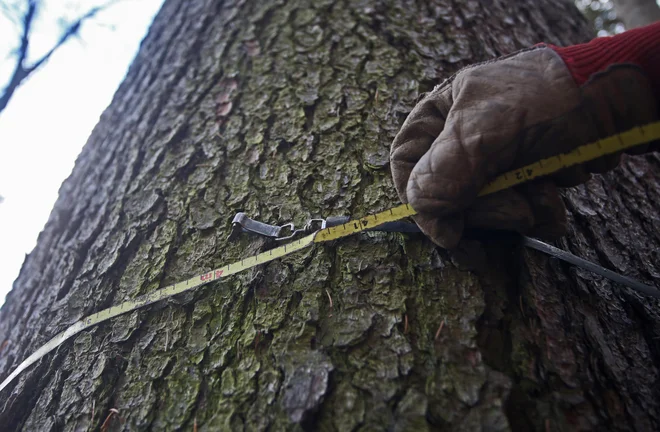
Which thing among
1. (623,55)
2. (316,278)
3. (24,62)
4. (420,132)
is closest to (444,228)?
(420,132)

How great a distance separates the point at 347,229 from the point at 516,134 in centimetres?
53

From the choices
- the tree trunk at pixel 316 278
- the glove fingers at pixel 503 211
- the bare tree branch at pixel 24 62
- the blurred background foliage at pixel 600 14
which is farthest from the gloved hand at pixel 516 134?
the blurred background foliage at pixel 600 14

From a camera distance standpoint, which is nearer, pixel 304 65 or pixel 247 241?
pixel 247 241

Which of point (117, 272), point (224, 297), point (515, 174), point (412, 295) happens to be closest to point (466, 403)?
point (412, 295)

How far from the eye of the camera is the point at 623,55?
38.1 inches

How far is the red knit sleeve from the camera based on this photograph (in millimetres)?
958

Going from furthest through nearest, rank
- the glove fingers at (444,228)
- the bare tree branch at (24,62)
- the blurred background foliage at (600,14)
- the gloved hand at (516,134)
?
the blurred background foliage at (600,14) → the bare tree branch at (24,62) → the glove fingers at (444,228) → the gloved hand at (516,134)

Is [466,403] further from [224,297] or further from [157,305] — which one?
[157,305]

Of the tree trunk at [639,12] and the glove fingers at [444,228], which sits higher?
the glove fingers at [444,228]

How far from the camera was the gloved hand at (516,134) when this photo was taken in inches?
37.6

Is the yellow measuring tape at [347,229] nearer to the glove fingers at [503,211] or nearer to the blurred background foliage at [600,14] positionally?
the glove fingers at [503,211]

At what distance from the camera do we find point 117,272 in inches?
Result: 60.9

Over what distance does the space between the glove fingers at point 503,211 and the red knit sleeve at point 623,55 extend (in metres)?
0.30

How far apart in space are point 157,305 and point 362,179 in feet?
2.58
